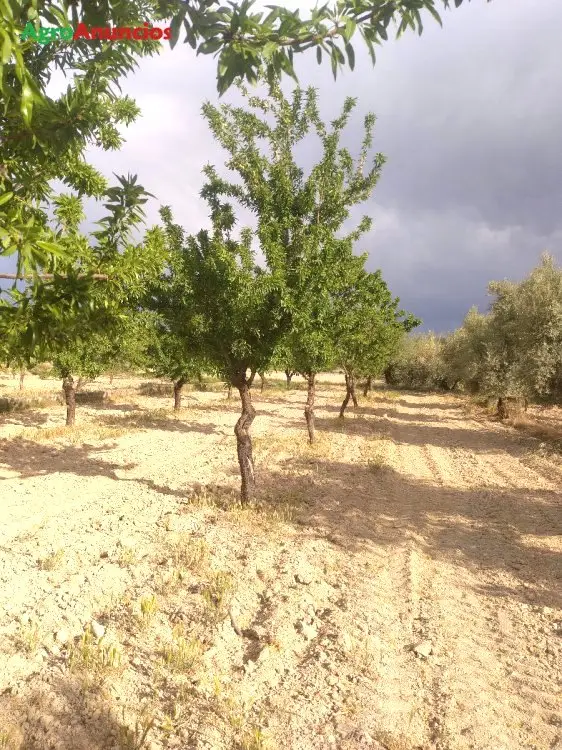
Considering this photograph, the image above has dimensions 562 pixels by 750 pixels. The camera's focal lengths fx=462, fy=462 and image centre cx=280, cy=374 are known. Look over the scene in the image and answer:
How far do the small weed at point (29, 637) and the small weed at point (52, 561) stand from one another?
1814 mm

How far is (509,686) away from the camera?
5.52 meters

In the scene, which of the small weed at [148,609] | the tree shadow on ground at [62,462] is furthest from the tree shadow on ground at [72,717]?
the tree shadow on ground at [62,462]

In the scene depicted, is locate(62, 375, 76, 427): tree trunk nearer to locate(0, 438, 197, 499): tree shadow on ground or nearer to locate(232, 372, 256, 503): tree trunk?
locate(0, 438, 197, 499): tree shadow on ground

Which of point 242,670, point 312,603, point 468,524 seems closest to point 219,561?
point 312,603

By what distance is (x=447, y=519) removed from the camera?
11734 mm

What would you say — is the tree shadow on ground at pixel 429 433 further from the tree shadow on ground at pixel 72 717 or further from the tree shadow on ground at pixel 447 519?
the tree shadow on ground at pixel 72 717

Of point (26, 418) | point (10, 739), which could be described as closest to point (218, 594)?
point (10, 739)

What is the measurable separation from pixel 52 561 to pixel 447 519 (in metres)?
9.01

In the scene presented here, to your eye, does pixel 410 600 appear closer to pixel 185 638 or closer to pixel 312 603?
pixel 312 603

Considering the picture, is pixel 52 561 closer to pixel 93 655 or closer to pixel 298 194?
pixel 93 655

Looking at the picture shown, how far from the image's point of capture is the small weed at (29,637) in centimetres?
584

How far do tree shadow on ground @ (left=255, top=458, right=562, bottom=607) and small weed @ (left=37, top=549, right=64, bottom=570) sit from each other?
5.33 metres

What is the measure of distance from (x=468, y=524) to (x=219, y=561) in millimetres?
6380

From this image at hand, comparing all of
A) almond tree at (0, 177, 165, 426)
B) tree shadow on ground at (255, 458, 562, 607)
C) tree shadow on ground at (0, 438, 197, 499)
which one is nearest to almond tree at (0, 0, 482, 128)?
almond tree at (0, 177, 165, 426)
